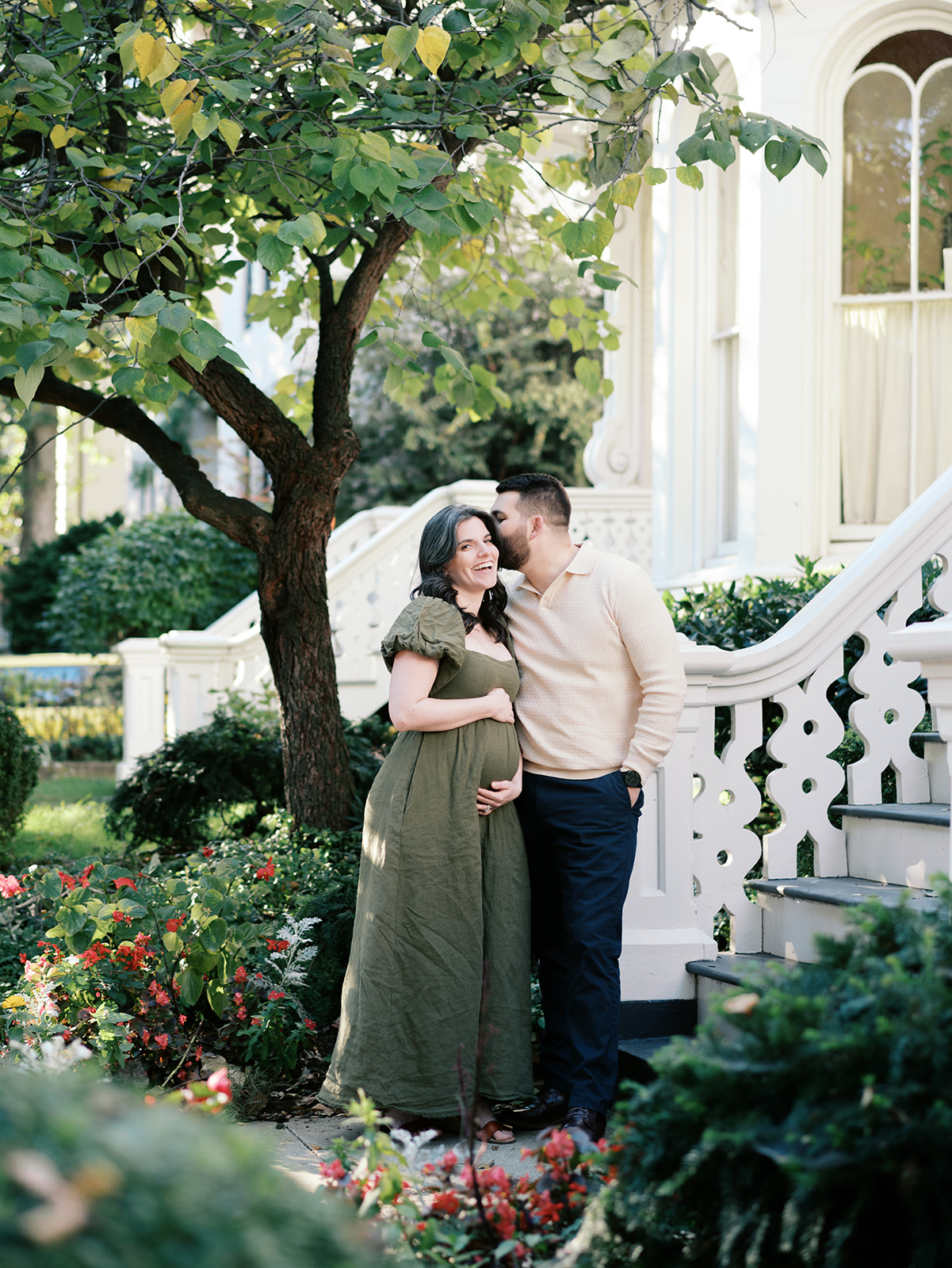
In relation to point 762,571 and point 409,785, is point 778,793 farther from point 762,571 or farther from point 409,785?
point 762,571

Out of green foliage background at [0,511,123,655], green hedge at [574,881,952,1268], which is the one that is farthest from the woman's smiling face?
green foliage background at [0,511,123,655]

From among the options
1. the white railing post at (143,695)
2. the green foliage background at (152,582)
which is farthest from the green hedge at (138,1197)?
the green foliage background at (152,582)

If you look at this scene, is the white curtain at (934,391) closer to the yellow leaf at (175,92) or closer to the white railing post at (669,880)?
the white railing post at (669,880)

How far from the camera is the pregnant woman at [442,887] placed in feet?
11.7

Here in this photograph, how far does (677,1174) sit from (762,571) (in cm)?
524

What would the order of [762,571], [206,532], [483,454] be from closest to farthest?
[762,571] → [206,532] → [483,454]

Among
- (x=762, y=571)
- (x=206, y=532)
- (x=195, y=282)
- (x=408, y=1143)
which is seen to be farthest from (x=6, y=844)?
(x=206, y=532)

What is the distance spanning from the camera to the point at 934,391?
6.91 meters

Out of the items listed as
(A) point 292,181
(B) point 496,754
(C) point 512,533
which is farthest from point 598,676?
(A) point 292,181

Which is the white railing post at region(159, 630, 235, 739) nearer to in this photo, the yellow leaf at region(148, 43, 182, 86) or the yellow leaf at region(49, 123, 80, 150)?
the yellow leaf at region(49, 123, 80, 150)

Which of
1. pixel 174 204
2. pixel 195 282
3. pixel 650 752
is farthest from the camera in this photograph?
pixel 195 282

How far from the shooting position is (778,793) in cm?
423

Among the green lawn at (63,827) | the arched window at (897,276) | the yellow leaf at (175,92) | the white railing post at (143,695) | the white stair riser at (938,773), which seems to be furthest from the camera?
the white railing post at (143,695)

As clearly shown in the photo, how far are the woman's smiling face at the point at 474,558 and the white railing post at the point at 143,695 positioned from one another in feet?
23.5
